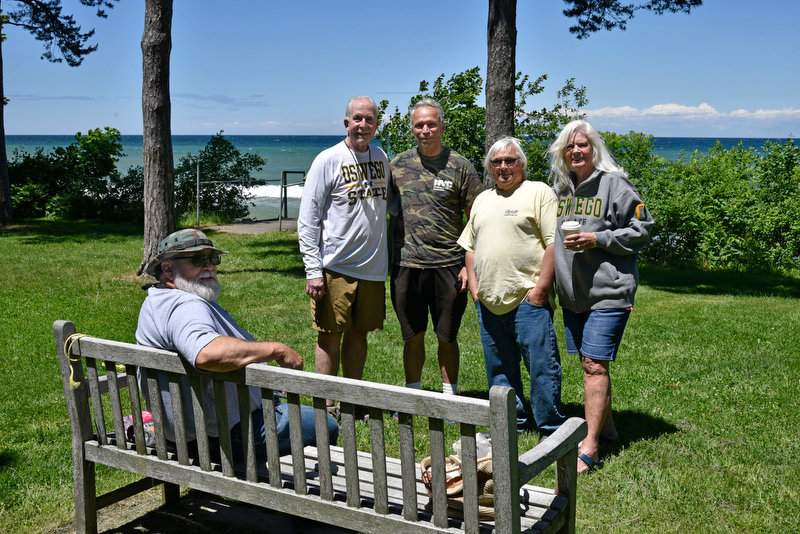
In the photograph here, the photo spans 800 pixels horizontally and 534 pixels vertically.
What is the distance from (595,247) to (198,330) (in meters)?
2.07

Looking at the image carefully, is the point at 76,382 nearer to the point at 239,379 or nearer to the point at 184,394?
the point at 184,394

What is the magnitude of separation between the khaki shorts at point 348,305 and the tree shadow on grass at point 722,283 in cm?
664

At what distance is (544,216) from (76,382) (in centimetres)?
243

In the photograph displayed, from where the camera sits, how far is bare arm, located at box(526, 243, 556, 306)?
3.81m

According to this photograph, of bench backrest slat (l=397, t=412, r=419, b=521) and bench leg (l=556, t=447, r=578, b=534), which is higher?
bench backrest slat (l=397, t=412, r=419, b=521)

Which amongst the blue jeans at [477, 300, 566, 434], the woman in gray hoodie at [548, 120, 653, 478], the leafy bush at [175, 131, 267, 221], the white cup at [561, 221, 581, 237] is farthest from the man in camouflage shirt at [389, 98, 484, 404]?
the leafy bush at [175, 131, 267, 221]

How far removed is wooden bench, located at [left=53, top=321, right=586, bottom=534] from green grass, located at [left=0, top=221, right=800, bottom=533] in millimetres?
766

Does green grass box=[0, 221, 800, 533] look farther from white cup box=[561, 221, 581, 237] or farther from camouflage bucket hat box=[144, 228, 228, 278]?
camouflage bucket hat box=[144, 228, 228, 278]

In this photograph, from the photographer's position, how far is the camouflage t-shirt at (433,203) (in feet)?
14.4

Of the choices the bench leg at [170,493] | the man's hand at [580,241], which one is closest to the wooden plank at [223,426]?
the bench leg at [170,493]

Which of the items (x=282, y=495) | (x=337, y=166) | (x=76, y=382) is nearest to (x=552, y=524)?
(x=282, y=495)

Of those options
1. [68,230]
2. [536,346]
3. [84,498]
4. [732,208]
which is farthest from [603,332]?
[68,230]

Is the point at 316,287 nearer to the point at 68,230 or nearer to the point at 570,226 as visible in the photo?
the point at 570,226

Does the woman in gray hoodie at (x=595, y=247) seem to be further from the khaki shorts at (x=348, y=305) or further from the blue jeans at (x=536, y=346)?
the khaki shorts at (x=348, y=305)
